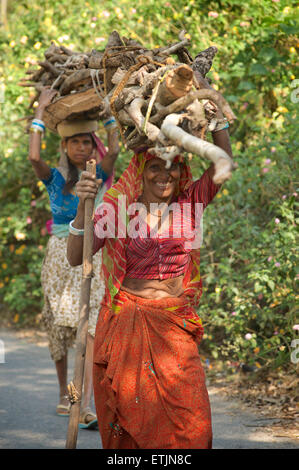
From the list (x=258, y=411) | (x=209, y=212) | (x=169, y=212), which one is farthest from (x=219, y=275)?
(x=169, y=212)

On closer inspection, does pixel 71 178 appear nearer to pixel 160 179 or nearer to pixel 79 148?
pixel 79 148

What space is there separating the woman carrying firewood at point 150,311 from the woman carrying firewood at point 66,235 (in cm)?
172

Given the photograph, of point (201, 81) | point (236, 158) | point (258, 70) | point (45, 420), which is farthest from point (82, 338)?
point (258, 70)

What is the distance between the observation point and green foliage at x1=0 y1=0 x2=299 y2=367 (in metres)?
6.04

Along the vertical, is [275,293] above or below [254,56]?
below

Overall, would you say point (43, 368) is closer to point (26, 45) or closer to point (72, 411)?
point (72, 411)

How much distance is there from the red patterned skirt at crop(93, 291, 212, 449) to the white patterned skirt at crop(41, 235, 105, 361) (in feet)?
6.41

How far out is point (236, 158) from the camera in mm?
7145

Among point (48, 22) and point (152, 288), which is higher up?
point (48, 22)

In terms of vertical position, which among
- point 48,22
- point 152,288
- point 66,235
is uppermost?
point 48,22

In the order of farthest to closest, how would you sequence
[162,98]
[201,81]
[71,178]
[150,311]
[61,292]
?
[61,292], [71,178], [150,311], [201,81], [162,98]

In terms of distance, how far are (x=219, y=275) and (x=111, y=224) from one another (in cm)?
284

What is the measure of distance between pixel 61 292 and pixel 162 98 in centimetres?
295

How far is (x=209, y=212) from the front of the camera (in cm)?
691
